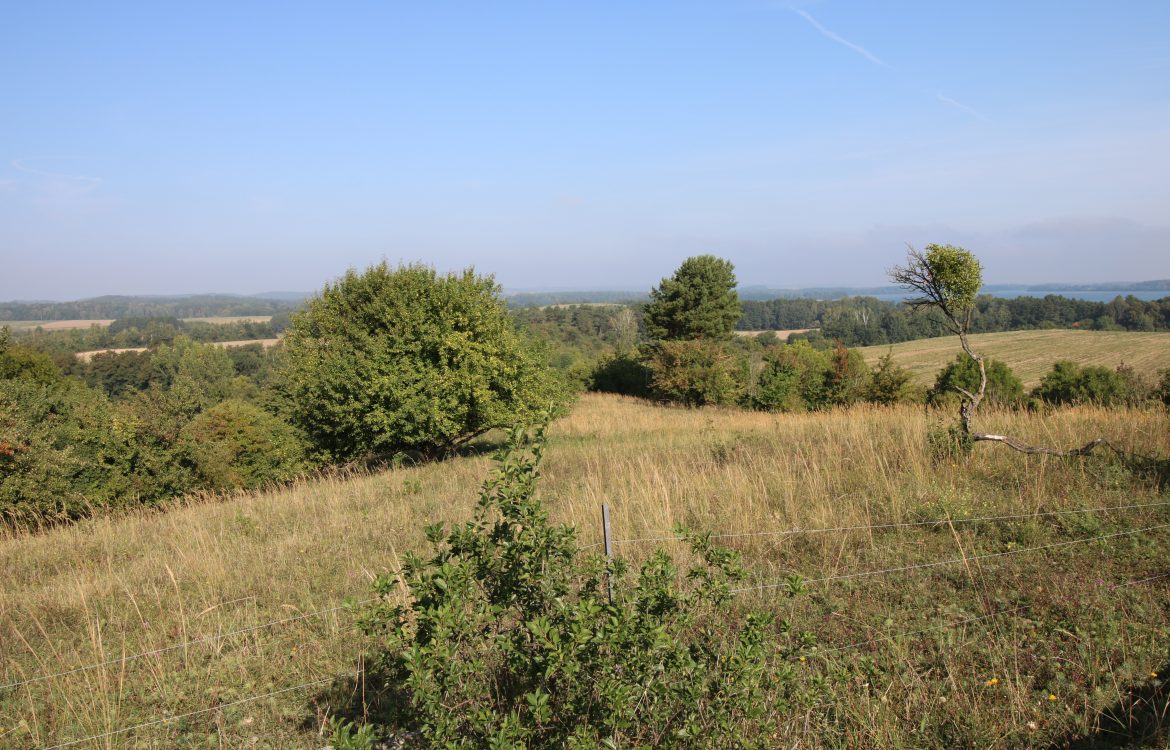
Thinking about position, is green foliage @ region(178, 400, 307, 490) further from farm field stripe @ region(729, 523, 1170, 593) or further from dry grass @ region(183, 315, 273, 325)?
dry grass @ region(183, 315, 273, 325)

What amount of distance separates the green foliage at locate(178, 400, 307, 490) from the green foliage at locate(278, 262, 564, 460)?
0.76 metres

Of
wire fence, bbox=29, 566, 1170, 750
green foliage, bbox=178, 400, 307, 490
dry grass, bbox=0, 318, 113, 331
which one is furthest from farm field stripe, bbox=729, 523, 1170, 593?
dry grass, bbox=0, 318, 113, 331

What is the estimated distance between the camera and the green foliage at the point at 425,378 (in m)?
14.1

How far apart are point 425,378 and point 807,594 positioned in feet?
38.9

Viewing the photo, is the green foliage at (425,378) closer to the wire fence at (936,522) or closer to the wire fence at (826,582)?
the wire fence at (936,522)

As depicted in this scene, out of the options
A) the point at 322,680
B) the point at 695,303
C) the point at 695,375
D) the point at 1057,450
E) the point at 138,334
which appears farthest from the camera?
the point at 138,334

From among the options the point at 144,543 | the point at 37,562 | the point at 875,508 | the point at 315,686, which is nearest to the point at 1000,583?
the point at 875,508

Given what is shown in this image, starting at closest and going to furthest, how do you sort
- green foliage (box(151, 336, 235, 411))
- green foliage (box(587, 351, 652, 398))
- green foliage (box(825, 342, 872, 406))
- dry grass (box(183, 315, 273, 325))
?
1. green foliage (box(825, 342, 872, 406))
2. green foliage (box(587, 351, 652, 398))
3. green foliage (box(151, 336, 235, 411))
4. dry grass (box(183, 315, 273, 325))

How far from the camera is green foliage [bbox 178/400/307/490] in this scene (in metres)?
16.0

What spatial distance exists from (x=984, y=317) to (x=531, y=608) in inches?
3115

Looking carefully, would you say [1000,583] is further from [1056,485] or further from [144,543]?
[144,543]

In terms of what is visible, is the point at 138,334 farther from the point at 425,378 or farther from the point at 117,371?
the point at 425,378

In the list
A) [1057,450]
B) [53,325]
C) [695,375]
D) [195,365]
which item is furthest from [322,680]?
[53,325]

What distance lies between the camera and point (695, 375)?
32.4m
